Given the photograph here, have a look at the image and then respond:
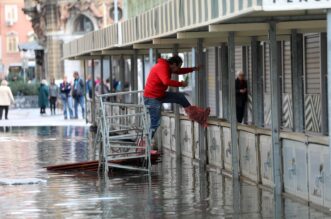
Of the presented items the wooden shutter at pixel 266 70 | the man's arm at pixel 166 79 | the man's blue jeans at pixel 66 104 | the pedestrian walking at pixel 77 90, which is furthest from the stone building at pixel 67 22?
the man's arm at pixel 166 79

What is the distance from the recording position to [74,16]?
67.5 metres

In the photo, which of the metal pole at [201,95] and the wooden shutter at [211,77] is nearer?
the metal pole at [201,95]

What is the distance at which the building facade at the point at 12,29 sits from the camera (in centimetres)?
11512

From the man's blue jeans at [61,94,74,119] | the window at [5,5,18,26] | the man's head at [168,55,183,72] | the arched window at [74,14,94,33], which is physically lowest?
the man's blue jeans at [61,94,74,119]

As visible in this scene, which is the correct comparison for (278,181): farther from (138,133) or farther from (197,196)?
(138,133)

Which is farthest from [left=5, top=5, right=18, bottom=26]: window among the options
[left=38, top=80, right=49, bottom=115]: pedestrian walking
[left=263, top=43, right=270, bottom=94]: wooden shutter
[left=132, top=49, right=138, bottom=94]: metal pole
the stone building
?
[left=132, top=49, right=138, bottom=94]: metal pole

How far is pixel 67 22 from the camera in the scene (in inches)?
2653

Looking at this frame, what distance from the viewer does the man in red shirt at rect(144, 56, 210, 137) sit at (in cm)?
1752

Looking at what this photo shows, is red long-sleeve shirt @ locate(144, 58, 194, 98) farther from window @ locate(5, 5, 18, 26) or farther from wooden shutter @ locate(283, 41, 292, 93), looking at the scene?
window @ locate(5, 5, 18, 26)

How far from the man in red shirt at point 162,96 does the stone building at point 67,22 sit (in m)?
47.5

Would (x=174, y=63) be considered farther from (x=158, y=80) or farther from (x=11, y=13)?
(x=11, y=13)

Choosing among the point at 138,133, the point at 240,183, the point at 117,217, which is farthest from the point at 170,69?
the point at 117,217

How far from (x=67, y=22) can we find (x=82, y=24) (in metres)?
0.93

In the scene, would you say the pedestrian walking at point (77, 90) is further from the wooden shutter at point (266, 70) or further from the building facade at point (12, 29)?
the building facade at point (12, 29)
